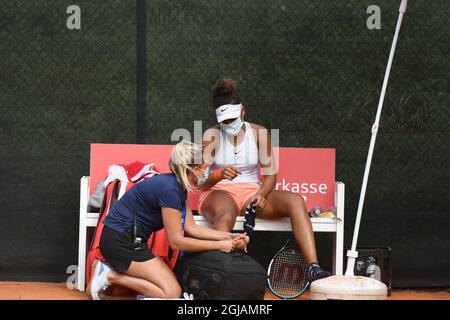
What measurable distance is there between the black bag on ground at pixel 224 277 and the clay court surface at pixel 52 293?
3.10 feet

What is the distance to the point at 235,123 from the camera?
7.45 m

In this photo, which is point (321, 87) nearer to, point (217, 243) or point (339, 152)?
point (339, 152)

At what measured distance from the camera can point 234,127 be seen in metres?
7.46

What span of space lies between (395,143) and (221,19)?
1485mm

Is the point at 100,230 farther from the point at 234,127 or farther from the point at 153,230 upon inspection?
the point at 234,127

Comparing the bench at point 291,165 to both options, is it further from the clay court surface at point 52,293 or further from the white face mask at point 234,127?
the white face mask at point 234,127

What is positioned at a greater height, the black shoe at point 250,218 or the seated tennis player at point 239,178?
the seated tennis player at point 239,178

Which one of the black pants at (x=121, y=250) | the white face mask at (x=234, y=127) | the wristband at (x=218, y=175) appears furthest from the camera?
the white face mask at (x=234, y=127)

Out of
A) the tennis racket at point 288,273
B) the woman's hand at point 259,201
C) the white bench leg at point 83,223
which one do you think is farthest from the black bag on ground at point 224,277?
the white bench leg at point 83,223

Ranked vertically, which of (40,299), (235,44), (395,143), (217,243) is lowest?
(40,299)

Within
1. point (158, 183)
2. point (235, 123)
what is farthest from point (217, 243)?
point (235, 123)

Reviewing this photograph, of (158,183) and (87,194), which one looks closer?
(158,183)

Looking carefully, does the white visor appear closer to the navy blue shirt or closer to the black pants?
the navy blue shirt

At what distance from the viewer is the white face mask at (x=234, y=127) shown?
7.45 m
